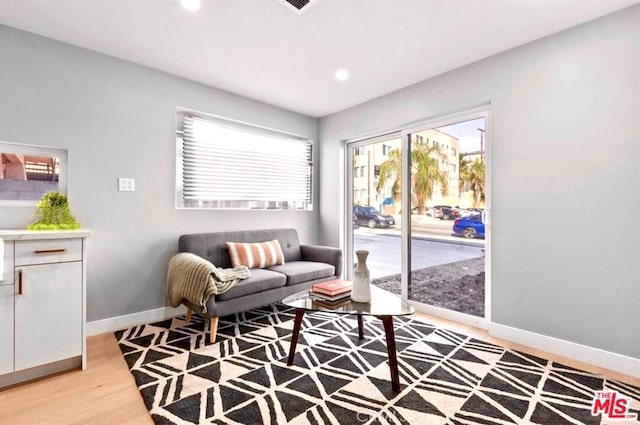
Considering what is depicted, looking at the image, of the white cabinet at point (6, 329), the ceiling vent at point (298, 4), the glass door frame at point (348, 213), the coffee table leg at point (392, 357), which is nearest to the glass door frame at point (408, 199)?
the glass door frame at point (348, 213)

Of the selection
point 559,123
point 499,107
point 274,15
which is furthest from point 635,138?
point 274,15

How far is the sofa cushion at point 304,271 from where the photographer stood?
3.07 m

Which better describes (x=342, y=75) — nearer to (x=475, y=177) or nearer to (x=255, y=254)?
(x=475, y=177)

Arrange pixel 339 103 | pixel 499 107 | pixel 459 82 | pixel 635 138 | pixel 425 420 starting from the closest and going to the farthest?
1. pixel 425 420
2. pixel 635 138
3. pixel 499 107
4. pixel 459 82
5. pixel 339 103

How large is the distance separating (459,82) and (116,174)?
332 cm

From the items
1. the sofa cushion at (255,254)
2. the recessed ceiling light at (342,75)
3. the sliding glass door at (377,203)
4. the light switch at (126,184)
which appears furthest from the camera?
the sliding glass door at (377,203)

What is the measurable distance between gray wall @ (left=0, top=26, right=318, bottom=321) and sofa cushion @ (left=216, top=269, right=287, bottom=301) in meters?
0.90

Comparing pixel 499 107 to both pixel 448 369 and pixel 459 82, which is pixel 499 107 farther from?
pixel 448 369

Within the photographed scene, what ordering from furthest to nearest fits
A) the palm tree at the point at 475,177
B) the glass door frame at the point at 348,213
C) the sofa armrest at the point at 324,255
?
the glass door frame at the point at 348,213 → the sofa armrest at the point at 324,255 → the palm tree at the point at 475,177

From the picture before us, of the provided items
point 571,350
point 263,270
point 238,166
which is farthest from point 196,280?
point 571,350

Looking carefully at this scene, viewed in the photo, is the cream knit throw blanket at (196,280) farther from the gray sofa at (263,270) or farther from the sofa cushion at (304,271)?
the sofa cushion at (304,271)

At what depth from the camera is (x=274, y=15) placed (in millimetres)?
2133

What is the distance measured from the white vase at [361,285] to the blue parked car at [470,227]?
56.5 inches

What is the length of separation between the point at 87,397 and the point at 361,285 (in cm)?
178
